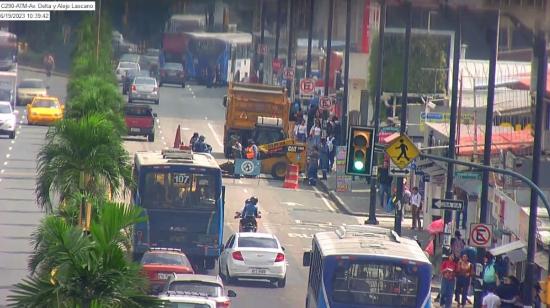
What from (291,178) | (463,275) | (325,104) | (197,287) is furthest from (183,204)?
(325,104)

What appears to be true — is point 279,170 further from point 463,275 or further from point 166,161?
point 463,275

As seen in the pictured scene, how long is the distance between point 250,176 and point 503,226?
2413 cm

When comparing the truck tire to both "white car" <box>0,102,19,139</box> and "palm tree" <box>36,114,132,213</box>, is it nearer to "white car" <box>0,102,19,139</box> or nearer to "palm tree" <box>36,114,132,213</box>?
"white car" <box>0,102,19,139</box>

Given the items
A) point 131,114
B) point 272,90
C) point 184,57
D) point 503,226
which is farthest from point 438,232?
point 184,57

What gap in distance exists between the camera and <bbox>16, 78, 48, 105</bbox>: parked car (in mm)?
90250

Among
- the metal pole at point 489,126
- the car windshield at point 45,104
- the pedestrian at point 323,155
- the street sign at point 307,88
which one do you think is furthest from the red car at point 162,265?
the car windshield at point 45,104

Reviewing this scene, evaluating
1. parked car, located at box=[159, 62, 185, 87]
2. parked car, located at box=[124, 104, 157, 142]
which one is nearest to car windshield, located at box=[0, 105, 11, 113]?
parked car, located at box=[124, 104, 157, 142]

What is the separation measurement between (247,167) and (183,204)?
68.9 ft

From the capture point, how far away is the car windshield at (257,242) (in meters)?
40.6

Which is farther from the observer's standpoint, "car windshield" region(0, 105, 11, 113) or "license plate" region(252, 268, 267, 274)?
"car windshield" region(0, 105, 11, 113)

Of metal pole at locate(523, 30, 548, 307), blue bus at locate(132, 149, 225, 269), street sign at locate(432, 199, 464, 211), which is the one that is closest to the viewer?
metal pole at locate(523, 30, 548, 307)

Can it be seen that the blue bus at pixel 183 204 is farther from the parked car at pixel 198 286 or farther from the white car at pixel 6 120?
the white car at pixel 6 120

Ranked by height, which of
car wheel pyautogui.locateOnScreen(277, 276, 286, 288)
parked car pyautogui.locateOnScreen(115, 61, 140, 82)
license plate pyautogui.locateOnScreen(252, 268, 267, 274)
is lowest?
car wheel pyautogui.locateOnScreen(277, 276, 286, 288)

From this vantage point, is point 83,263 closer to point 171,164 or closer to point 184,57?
point 171,164
